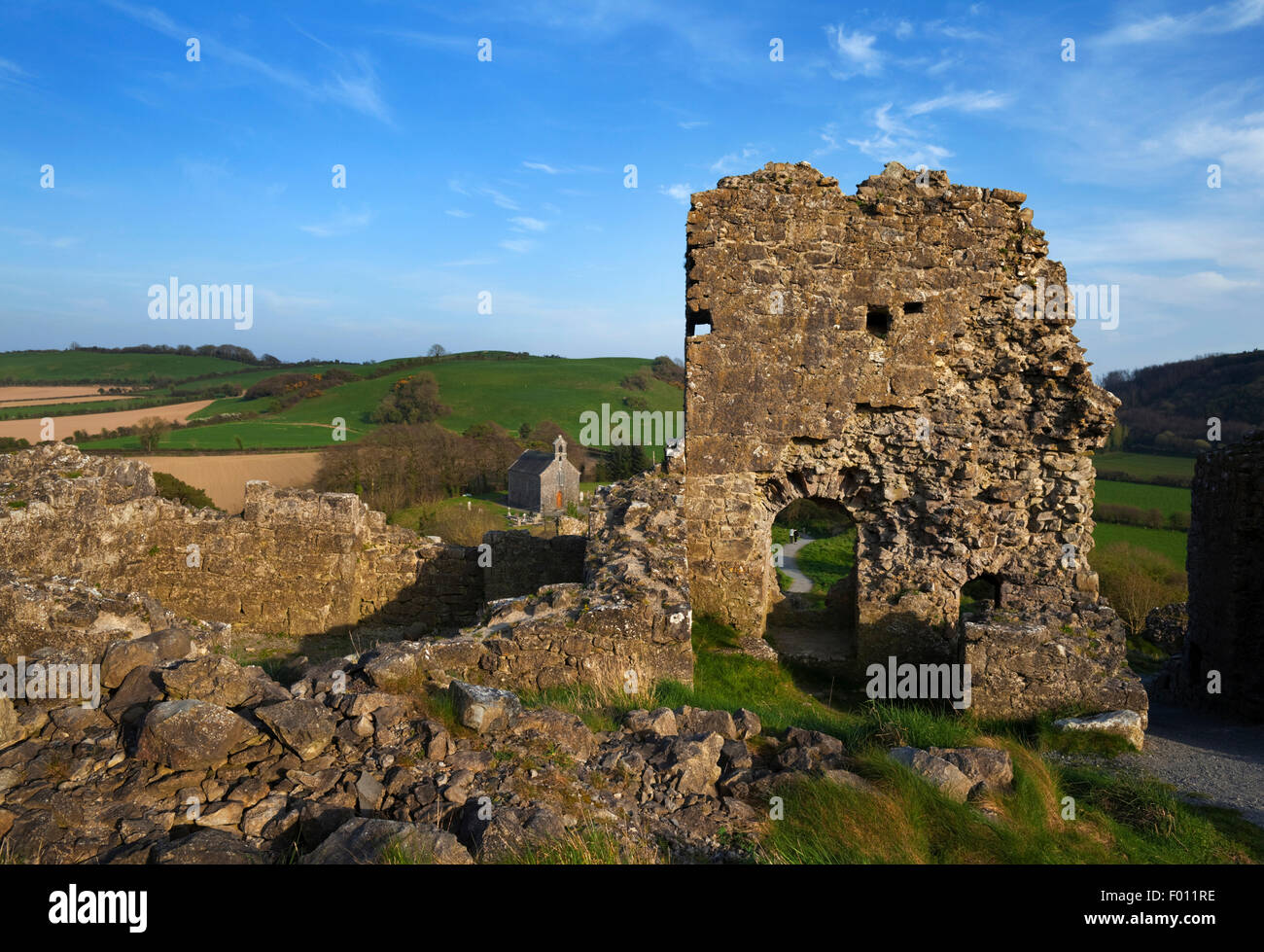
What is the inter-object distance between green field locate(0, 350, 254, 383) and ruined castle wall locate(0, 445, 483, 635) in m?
58.1

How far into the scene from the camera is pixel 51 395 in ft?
167

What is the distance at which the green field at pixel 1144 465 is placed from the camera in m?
38.7

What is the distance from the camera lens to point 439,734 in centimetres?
427

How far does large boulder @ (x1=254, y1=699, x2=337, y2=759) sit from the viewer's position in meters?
4.02

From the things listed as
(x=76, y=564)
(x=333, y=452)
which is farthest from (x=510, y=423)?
(x=76, y=564)

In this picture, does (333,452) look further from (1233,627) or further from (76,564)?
(1233,627)

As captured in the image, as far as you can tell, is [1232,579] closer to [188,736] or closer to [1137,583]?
[1137,583]

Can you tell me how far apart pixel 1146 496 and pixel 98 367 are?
240ft

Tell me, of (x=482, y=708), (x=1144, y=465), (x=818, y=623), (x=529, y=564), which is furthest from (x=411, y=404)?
(x=482, y=708)

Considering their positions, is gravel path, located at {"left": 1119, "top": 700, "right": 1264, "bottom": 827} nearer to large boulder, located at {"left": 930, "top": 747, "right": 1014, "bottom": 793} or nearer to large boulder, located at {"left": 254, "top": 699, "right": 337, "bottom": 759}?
large boulder, located at {"left": 930, "top": 747, "right": 1014, "bottom": 793}

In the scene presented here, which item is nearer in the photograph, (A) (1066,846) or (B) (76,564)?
(A) (1066,846)

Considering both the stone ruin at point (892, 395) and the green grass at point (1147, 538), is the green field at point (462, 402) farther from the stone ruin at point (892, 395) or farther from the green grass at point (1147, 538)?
the stone ruin at point (892, 395)

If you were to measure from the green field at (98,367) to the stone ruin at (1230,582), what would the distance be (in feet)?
221
